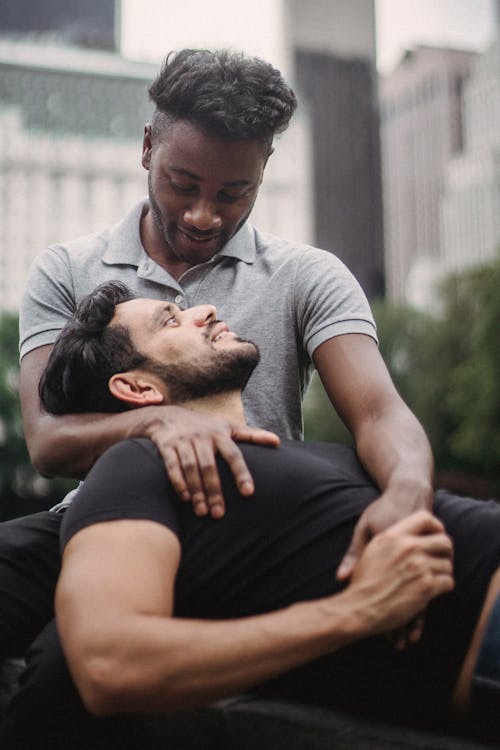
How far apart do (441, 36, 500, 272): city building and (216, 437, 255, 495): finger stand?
8385 centimetres

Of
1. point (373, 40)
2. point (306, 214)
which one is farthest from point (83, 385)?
point (373, 40)

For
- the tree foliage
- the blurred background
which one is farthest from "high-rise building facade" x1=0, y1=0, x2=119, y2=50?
the tree foliage

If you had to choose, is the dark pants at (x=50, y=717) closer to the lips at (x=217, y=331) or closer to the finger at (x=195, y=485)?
the finger at (x=195, y=485)

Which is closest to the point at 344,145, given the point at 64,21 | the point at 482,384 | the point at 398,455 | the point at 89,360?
the point at 64,21

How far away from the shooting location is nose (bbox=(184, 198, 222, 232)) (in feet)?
11.5

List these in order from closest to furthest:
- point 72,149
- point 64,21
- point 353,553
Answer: point 353,553 < point 72,149 < point 64,21

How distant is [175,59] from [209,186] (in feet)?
1.91

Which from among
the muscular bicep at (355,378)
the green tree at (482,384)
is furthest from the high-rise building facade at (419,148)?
the muscular bicep at (355,378)

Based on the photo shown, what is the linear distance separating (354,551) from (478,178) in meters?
91.1

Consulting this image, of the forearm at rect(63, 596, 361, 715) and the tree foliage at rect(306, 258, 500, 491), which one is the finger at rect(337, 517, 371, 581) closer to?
the forearm at rect(63, 596, 361, 715)

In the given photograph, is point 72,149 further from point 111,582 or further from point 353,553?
point 111,582

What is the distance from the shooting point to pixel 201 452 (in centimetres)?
242

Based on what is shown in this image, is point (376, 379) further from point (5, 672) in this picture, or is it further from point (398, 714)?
point (5, 672)

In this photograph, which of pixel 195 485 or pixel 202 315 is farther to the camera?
pixel 202 315
